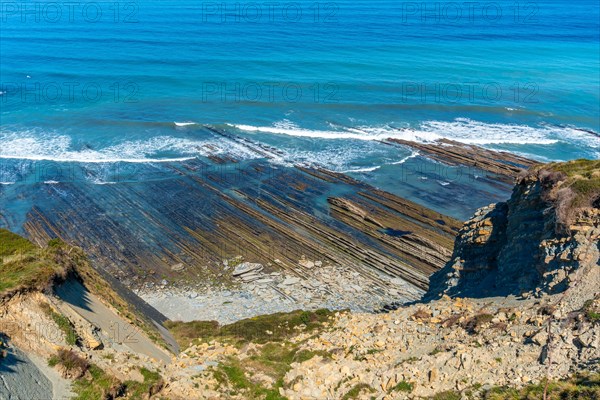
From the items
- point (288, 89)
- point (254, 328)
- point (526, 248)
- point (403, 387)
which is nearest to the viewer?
point (403, 387)

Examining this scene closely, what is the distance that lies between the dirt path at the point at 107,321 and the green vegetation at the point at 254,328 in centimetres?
345

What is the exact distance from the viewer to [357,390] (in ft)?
53.6

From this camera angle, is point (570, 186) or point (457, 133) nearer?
point (570, 186)

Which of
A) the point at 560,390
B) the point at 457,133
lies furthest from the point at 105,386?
the point at 457,133

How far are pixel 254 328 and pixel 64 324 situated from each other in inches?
360

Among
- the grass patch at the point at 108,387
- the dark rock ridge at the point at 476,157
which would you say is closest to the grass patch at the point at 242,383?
the grass patch at the point at 108,387

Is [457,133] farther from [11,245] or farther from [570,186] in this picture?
[11,245]

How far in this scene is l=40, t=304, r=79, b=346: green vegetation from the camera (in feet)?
52.0

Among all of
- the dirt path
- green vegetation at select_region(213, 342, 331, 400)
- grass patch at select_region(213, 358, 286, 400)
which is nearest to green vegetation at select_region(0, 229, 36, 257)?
the dirt path

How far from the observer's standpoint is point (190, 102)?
2371 inches

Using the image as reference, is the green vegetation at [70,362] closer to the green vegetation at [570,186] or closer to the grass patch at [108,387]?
the grass patch at [108,387]

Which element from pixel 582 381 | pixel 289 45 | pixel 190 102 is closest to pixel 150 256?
pixel 582 381

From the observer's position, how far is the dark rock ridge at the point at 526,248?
17.1 m

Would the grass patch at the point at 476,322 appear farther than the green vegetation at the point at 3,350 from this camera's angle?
Yes
